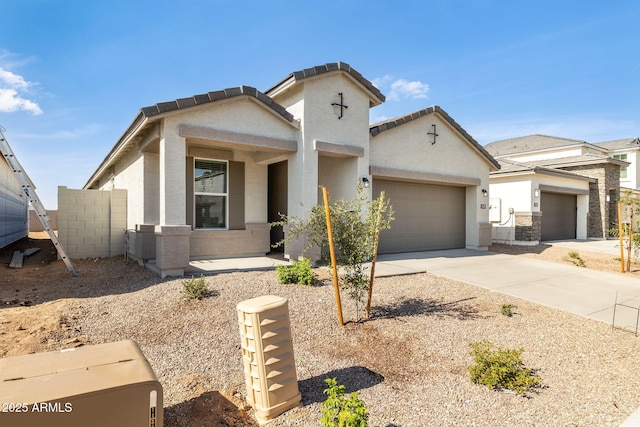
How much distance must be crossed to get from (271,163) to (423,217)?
6.13m

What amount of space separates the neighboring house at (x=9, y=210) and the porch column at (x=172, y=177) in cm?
915

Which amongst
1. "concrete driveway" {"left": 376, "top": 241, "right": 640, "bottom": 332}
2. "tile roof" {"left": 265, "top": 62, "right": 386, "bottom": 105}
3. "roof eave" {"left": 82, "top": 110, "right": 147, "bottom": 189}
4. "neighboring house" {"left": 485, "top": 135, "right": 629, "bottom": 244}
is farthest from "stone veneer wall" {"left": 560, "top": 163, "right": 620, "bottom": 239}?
"roof eave" {"left": 82, "top": 110, "right": 147, "bottom": 189}

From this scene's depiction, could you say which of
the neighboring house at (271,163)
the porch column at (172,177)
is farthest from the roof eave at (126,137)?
the porch column at (172,177)

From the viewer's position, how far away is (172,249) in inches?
289

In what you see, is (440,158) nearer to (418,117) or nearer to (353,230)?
(418,117)

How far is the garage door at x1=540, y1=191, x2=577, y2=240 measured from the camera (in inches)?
687

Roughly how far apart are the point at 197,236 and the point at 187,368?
5.99m

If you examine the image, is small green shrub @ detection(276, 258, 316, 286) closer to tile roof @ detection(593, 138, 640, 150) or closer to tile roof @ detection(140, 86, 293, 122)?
tile roof @ detection(140, 86, 293, 122)

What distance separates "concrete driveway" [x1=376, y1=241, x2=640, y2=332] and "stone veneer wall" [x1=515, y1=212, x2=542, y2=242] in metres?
4.92

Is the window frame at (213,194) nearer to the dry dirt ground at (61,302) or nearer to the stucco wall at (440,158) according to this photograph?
the dry dirt ground at (61,302)

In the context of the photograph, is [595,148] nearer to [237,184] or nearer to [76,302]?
[237,184]

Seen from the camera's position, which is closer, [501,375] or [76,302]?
[501,375]

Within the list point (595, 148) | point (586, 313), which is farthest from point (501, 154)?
point (586, 313)

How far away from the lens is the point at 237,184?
10094 millimetres
